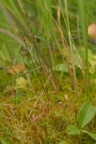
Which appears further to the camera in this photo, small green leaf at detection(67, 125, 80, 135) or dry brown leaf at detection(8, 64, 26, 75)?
dry brown leaf at detection(8, 64, 26, 75)

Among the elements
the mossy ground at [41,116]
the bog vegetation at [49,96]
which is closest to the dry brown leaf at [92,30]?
the bog vegetation at [49,96]

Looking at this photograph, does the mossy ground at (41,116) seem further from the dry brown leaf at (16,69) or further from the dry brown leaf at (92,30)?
the dry brown leaf at (92,30)

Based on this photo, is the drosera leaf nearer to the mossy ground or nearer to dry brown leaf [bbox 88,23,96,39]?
the mossy ground

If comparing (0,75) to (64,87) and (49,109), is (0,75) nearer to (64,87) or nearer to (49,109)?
(64,87)

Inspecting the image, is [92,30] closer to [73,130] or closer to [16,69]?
[16,69]

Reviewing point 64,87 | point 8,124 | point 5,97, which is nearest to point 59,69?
point 64,87

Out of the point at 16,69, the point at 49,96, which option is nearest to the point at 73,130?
the point at 49,96

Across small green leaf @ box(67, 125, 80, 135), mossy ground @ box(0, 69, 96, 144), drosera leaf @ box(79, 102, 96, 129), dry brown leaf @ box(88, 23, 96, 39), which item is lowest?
mossy ground @ box(0, 69, 96, 144)

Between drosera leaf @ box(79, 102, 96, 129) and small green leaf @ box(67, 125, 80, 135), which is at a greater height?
drosera leaf @ box(79, 102, 96, 129)

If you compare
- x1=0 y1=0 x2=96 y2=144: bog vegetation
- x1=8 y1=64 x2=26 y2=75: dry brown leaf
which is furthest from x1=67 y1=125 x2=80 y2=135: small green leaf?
x1=8 y1=64 x2=26 y2=75: dry brown leaf
